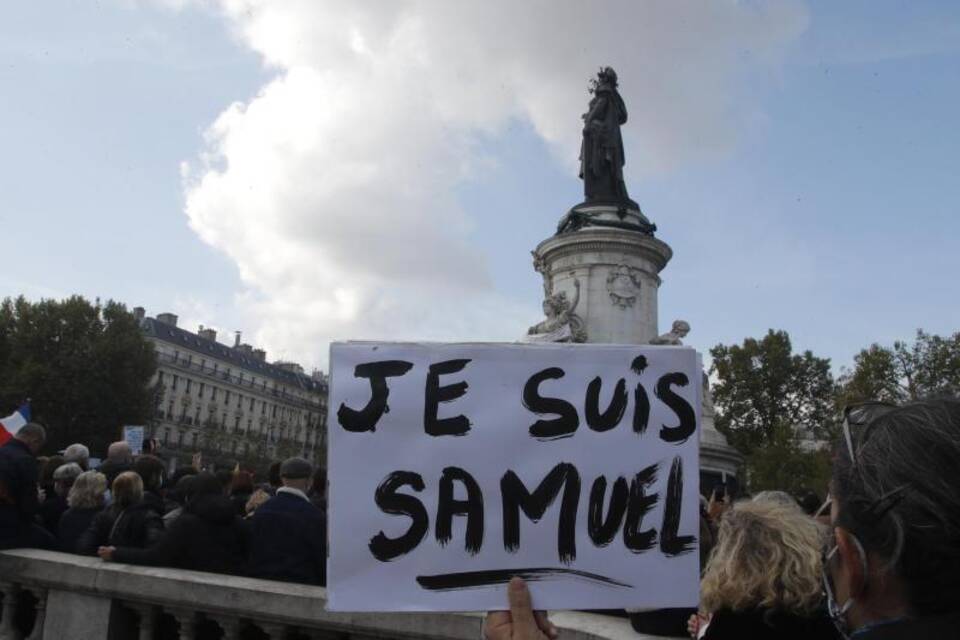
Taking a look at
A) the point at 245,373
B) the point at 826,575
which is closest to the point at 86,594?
the point at 826,575

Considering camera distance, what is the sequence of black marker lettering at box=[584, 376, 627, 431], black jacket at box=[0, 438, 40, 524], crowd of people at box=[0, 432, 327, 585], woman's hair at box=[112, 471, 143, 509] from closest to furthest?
black marker lettering at box=[584, 376, 627, 431] → crowd of people at box=[0, 432, 327, 585] → black jacket at box=[0, 438, 40, 524] → woman's hair at box=[112, 471, 143, 509]

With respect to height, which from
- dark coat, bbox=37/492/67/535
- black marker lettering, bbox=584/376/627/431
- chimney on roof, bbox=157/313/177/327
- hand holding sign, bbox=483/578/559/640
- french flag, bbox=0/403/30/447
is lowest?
hand holding sign, bbox=483/578/559/640

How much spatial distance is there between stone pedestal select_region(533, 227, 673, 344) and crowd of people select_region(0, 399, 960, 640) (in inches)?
598

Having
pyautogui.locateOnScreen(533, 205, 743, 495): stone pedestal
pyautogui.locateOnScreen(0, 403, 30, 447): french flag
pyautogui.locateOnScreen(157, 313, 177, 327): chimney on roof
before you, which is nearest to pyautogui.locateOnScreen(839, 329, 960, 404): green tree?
pyautogui.locateOnScreen(533, 205, 743, 495): stone pedestal

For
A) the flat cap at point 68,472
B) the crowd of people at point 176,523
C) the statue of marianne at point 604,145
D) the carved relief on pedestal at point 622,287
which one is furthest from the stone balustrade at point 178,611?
the statue of marianne at point 604,145

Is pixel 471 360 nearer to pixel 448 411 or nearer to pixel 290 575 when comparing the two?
pixel 448 411

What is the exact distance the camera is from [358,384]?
250 centimetres

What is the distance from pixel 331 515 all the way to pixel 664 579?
3.30 feet

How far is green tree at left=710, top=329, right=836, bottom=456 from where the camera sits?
168ft

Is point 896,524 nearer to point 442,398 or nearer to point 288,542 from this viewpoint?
point 442,398

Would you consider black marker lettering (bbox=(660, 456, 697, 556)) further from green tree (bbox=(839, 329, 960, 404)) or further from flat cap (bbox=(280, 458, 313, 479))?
green tree (bbox=(839, 329, 960, 404))

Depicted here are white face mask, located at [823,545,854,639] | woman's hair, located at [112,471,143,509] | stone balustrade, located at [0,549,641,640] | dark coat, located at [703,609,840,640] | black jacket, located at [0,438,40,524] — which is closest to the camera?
white face mask, located at [823,545,854,639]

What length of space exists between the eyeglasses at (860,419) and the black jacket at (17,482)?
5.00 m

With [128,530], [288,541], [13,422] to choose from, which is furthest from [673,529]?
[13,422]
